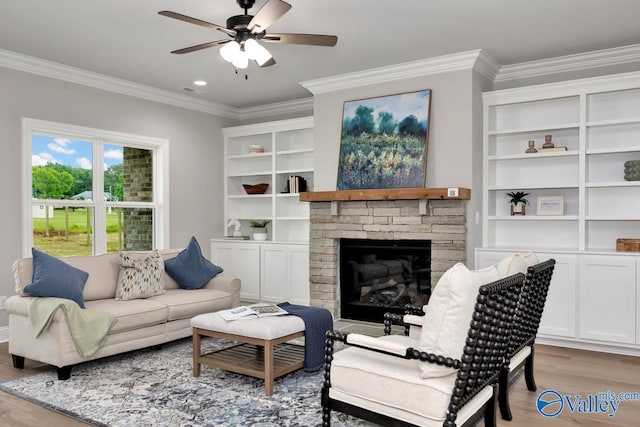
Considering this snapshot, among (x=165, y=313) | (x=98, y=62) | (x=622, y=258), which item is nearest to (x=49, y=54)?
(x=98, y=62)

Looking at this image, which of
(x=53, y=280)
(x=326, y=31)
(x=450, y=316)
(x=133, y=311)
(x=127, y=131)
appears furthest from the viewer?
(x=127, y=131)

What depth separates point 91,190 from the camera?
5.76m

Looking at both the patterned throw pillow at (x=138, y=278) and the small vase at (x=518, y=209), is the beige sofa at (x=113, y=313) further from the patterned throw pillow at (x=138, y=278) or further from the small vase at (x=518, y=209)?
the small vase at (x=518, y=209)

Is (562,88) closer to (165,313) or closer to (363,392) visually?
(363,392)

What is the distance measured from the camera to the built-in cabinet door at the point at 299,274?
6.26m

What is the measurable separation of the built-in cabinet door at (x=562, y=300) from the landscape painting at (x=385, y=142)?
150 centimetres

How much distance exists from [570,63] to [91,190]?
5219 millimetres

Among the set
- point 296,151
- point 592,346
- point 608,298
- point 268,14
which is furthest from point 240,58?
point 592,346

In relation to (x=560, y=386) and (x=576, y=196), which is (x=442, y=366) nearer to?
(x=560, y=386)

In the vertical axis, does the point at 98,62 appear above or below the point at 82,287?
above

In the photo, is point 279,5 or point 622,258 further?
point 622,258

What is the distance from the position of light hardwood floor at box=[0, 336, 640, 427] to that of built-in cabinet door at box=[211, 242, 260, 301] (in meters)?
2.81

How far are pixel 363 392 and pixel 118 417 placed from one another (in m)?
1.54

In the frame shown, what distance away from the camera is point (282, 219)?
22.1 ft
